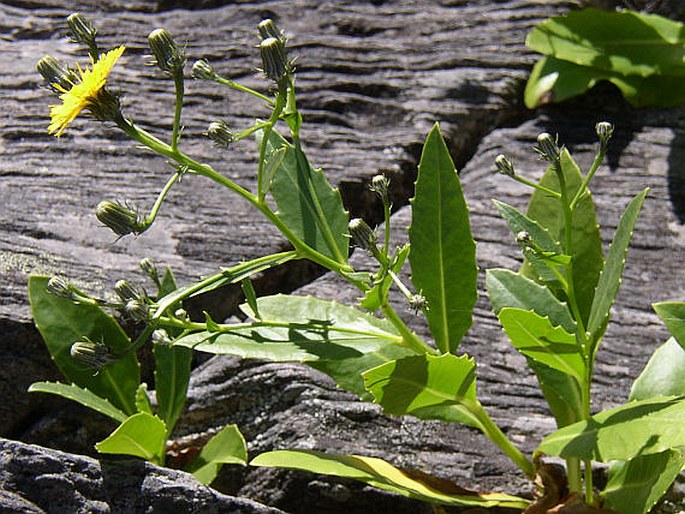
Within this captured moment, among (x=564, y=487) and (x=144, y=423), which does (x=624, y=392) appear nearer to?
(x=564, y=487)

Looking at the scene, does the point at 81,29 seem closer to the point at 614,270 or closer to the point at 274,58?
the point at 274,58

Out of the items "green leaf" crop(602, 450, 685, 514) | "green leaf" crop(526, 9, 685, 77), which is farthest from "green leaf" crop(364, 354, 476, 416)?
"green leaf" crop(526, 9, 685, 77)

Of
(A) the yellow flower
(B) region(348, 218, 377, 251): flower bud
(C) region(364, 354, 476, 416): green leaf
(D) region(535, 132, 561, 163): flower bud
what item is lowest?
(C) region(364, 354, 476, 416): green leaf

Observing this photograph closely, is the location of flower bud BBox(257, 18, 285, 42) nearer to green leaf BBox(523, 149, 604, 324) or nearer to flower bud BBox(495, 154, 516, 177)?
flower bud BBox(495, 154, 516, 177)

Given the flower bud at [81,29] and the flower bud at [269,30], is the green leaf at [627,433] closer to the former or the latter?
the flower bud at [269,30]

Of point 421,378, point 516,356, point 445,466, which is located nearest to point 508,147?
point 516,356

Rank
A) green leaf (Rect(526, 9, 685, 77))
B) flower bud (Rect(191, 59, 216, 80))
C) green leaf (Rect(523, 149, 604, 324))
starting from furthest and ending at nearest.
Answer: green leaf (Rect(526, 9, 685, 77)), green leaf (Rect(523, 149, 604, 324)), flower bud (Rect(191, 59, 216, 80))
